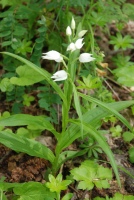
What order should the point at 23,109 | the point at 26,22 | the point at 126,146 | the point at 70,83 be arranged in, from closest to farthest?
the point at 70,83
the point at 126,146
the point at 23,109
the point at 26,22

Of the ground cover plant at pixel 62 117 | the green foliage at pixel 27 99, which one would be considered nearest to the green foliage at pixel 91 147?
the ground cover plant at pixel 62 117

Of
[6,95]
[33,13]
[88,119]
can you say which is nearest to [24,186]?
[88,119]

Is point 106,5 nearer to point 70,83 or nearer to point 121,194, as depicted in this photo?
point 70,83

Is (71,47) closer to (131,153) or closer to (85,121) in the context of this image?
(85,121)

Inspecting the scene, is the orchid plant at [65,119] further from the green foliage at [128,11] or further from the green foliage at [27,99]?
the green foliage at [128,11]


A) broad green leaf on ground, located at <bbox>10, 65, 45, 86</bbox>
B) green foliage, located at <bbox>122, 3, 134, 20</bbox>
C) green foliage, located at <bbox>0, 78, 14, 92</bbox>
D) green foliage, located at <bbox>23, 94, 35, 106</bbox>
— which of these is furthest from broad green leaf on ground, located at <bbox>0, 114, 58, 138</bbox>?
green foliage, located at <bbox>122, 3, 134, 20</bbox>

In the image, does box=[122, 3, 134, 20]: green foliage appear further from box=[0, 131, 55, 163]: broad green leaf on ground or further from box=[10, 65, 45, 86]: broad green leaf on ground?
box=[0, 131, 55, 163]: broad green leaf on ground
